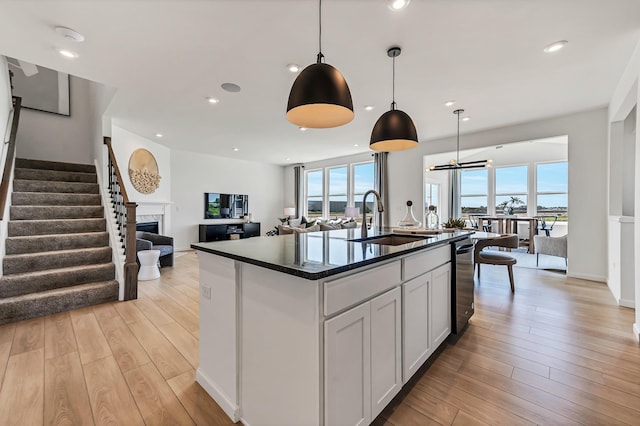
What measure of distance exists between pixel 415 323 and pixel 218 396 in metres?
1.30

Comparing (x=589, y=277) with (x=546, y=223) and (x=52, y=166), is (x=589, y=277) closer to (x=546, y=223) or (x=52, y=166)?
(x=546, y=223)

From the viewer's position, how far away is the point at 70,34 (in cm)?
247

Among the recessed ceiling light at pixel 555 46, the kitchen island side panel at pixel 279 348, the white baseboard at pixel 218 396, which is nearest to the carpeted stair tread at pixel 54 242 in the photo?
the white baseboard at pixel 218 396

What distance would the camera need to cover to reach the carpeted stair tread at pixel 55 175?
14.5ft

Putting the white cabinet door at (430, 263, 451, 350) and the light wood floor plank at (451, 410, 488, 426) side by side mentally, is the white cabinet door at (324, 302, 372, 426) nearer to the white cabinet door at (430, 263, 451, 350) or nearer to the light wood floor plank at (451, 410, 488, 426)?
the light wood floor plank at (451, 410, 488, 426)

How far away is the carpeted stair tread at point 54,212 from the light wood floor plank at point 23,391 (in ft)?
8.16

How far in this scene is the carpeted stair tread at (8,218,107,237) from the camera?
11.7 feet

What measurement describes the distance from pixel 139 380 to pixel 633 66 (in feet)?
17.2

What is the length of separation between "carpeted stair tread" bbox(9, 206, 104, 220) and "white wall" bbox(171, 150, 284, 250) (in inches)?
116

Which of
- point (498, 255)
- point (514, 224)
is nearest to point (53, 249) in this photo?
point (498, 255)

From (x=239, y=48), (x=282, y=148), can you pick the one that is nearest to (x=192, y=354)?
(x=239, y=48)

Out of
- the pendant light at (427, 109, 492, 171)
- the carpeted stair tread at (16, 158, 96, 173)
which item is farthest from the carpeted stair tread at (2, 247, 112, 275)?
the pendant light at (427, 109, 492, 171)

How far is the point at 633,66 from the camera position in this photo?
282cm

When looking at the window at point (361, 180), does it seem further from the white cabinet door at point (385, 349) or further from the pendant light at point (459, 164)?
the white cabinet door at point (385, 349)
